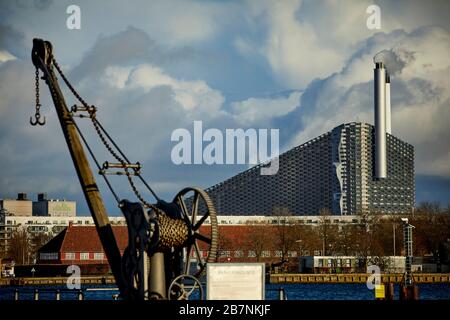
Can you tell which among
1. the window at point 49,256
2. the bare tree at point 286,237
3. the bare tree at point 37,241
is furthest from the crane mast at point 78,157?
the bare tree at point 37,241

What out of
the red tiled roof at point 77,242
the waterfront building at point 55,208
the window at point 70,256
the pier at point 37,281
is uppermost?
the waterfront building at point 55,208

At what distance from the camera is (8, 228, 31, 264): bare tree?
459 feet

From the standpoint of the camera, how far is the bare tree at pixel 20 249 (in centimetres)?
13988

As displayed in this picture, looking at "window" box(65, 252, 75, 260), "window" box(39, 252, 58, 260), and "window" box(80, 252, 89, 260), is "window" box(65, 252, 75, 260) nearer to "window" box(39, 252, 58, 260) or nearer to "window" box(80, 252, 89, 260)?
"window" box(80, 252, 89, 260)

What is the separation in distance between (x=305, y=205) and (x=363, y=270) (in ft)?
249

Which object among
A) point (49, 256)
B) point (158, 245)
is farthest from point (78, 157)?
point (49, 256)

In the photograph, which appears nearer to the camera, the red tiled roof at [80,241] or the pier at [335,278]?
the pier at [335,278]

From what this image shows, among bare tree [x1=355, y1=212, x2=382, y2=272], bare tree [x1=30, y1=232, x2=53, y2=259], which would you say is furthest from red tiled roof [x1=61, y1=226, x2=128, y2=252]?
bare tree [x1=355, y1=212, x2=382, y2=272]

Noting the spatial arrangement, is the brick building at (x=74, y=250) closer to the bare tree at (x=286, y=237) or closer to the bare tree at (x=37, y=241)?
the bare tree at (x=37, y=241)

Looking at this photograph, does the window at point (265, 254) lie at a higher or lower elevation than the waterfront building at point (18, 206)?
lower

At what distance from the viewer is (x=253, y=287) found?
24953 millimetres

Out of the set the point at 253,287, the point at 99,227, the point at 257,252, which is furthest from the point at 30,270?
the point at 253,287
